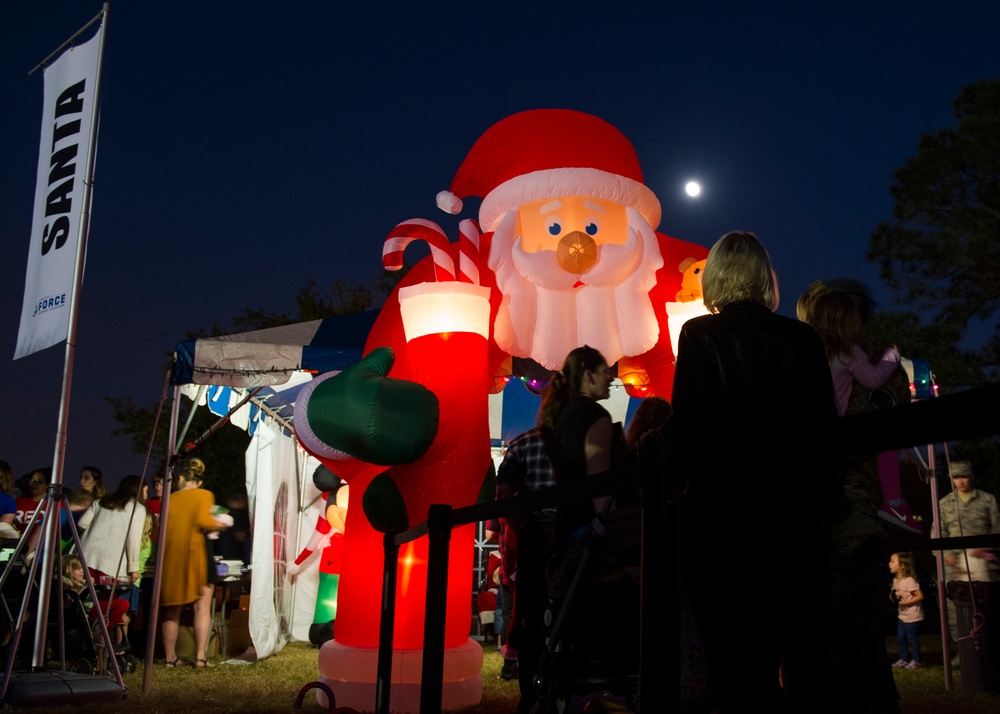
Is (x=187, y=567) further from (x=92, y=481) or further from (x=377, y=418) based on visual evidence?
(x=377, y=418)

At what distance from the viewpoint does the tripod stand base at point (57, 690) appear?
4762mm

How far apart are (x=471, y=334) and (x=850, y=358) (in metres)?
2.52

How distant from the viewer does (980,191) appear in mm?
18703

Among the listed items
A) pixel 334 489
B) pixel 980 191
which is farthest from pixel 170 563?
pixel 980 191

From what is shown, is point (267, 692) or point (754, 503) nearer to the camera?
point (754, 503)

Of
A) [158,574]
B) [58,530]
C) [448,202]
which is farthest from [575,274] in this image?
[158,574]

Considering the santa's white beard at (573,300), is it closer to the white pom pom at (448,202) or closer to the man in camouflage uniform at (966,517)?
the white pom pom at (448,202)

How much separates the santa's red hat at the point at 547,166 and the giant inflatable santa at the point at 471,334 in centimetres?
1

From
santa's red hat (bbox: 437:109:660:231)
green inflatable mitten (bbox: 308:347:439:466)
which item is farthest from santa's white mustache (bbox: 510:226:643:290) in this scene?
green inflatable mitten (bbox: 308:347:439:466)

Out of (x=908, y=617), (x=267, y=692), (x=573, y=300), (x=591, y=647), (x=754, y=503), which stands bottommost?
(x=267, y=692)

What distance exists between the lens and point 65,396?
17.3ft

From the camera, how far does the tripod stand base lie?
4762 millimetres

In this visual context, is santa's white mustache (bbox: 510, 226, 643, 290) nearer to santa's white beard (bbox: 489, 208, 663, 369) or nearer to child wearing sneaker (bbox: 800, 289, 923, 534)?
santa's white beard (bbox: 489, 208, 663, 369)

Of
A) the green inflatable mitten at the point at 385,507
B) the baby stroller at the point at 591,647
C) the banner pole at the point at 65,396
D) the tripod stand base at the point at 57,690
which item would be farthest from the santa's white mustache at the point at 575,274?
the tripod stand base at the point at 57,690
